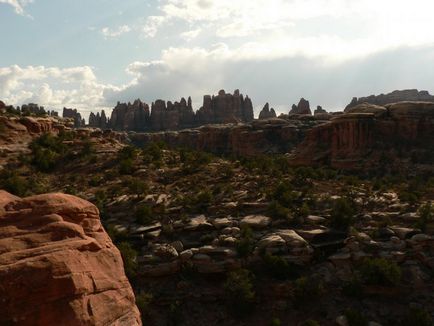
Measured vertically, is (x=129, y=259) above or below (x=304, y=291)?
above

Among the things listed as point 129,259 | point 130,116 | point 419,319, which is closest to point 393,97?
point 130,116

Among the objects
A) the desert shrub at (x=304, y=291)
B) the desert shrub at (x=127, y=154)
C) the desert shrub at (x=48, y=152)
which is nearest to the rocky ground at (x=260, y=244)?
the desert shrub at (x=304, y=291)

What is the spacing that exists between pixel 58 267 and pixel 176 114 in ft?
500

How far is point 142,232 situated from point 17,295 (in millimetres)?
20263

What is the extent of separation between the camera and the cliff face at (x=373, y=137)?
7300 centimetres

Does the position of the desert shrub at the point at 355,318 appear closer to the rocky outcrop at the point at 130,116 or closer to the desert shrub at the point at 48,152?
the desert shrub at the point at 48,152

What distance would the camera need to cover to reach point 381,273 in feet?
87.9

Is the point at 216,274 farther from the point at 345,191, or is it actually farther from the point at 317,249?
the point at 345,191

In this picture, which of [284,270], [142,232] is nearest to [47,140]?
[142,232]

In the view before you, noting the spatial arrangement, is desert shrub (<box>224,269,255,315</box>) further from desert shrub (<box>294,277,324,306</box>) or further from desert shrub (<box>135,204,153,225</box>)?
desert shrub (<box>135,204,153,225</box>)

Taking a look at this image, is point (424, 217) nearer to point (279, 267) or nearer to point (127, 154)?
point (279, 267)

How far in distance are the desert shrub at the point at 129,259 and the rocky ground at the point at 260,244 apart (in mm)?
70

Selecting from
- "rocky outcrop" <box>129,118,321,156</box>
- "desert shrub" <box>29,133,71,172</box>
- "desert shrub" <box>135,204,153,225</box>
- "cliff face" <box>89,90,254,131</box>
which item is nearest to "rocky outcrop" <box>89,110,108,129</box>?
"cliff face" <box>89,90,254,131</box>

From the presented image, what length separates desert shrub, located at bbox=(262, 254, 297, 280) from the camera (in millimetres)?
28406
